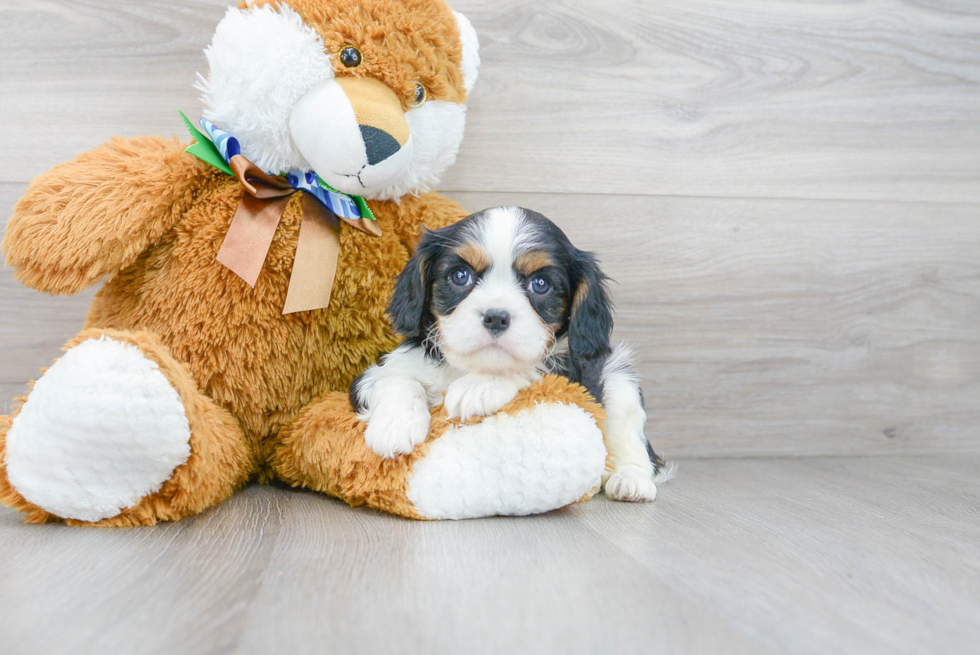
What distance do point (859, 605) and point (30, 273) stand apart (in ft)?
4.40

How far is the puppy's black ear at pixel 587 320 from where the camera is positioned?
1.32 metres

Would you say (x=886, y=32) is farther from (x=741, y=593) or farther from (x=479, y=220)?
→ (x=741, y=593)

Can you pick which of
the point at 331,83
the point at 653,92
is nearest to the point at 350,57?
the point at 331,83

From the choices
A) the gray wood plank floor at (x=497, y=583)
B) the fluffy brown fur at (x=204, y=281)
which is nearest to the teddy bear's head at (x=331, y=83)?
the fluffy brown fur at (x=204, y=281)

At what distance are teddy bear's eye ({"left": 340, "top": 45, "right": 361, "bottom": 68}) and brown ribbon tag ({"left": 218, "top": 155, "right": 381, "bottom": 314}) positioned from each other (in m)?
0.25

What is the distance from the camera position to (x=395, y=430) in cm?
120

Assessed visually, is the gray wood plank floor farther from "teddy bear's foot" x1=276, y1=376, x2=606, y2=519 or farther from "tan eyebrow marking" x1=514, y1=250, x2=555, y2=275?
"tan eyebrow marking" x1=514, y1=250, x2=555, y2=275

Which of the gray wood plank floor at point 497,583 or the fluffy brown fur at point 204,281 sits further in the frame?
the fluffy brown fur at point 204,281

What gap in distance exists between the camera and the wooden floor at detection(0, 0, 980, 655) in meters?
1.36

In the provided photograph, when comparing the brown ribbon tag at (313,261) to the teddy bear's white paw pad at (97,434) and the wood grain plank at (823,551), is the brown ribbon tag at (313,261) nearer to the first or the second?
the teddy bear's white paw pad at (97,434)

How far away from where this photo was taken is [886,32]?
1.96 m

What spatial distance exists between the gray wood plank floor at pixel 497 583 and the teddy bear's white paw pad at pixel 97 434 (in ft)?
0.21

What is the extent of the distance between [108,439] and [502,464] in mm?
582

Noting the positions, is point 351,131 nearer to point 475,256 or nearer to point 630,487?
point 475,256
